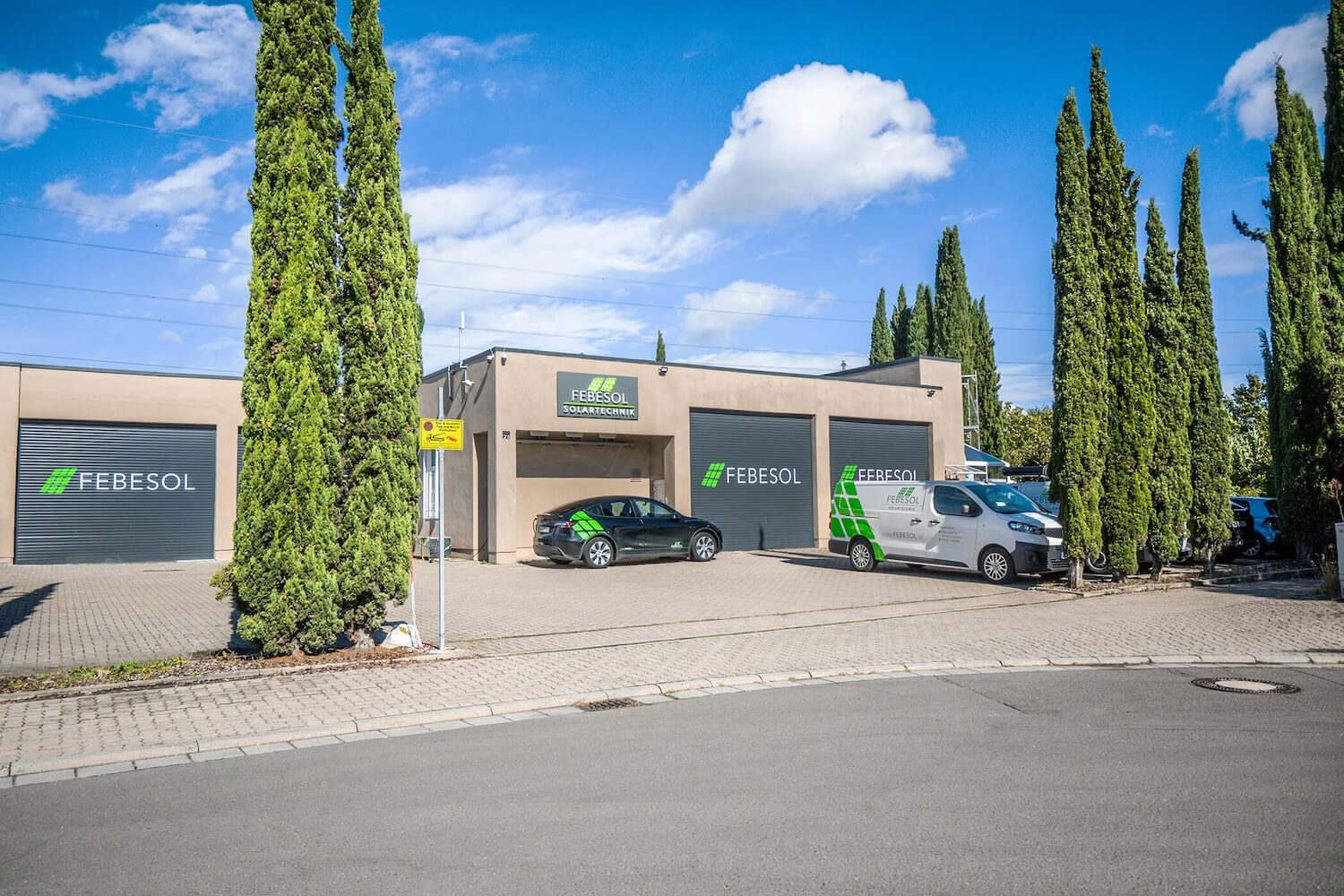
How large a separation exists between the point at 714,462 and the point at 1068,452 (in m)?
10.9

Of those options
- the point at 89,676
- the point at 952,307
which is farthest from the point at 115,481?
the point at 952,307

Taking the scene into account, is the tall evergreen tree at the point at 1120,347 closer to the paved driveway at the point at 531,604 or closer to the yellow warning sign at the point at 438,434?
the paved driveway at the point at 531,604

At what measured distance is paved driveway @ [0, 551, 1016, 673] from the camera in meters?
10.7

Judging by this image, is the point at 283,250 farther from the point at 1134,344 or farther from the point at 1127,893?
the point at 1134,344

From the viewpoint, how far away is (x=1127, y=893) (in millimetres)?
3688

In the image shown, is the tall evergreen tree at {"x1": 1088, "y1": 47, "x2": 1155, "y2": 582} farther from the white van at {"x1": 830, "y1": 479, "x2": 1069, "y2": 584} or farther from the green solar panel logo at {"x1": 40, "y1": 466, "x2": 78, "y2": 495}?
the green solar panel logo at {"x1": 40, "y1": 466, "x2": 78, "y2": 495}

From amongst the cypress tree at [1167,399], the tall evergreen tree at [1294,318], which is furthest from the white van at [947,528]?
the tall evergreen tree at [1294,318]

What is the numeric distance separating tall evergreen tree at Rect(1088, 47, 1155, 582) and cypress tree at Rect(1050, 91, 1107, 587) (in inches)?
11.6

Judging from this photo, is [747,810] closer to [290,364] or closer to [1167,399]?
[290,364]

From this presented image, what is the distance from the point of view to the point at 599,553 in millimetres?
19953

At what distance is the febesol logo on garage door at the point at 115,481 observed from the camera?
22672 mm

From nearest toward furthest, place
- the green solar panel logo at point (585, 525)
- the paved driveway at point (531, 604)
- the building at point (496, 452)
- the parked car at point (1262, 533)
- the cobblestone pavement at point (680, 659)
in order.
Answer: the cobblestone pavement at point (680, 659)
the paved driveway at point (531, 604)
the green solar panel logo at point (585, 525)
the parked car at point (1262, 533)
the building at point (496, 452)

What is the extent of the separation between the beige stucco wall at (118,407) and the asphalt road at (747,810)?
17333 mm

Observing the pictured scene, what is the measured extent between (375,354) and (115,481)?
1745 centimetres
